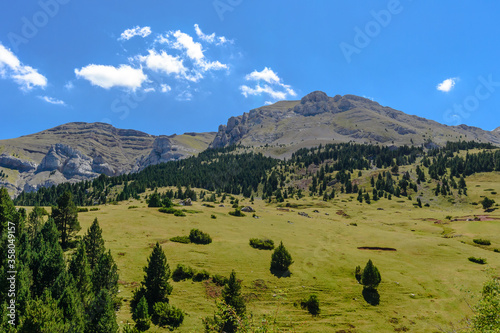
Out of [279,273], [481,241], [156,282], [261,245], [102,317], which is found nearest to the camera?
[102,317]

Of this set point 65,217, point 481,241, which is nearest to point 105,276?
point 65,217

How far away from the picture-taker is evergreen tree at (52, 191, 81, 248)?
5009 cm

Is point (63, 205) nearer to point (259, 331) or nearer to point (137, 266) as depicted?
point (137, 266)

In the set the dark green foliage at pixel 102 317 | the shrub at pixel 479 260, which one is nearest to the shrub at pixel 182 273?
the dark green foliage at pixel 102 317

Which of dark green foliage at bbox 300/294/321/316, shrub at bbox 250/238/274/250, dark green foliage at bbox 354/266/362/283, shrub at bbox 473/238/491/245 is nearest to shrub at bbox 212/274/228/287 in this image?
dark green foliage at bbox 300/294/321/316

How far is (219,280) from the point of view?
40.4 m

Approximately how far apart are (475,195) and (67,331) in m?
187

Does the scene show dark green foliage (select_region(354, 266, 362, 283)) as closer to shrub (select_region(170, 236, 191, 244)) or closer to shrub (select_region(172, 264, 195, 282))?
shrub (select_region(172, 264, 195, 282))

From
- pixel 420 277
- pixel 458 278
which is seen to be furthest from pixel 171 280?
pixel 458 278

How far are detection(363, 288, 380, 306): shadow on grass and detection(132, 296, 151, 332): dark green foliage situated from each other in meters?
30.9

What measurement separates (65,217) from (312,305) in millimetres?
48139

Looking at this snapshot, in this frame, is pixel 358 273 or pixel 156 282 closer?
pixel 156 282

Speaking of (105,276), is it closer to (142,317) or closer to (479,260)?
(142,317)

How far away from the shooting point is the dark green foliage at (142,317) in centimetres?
2931
